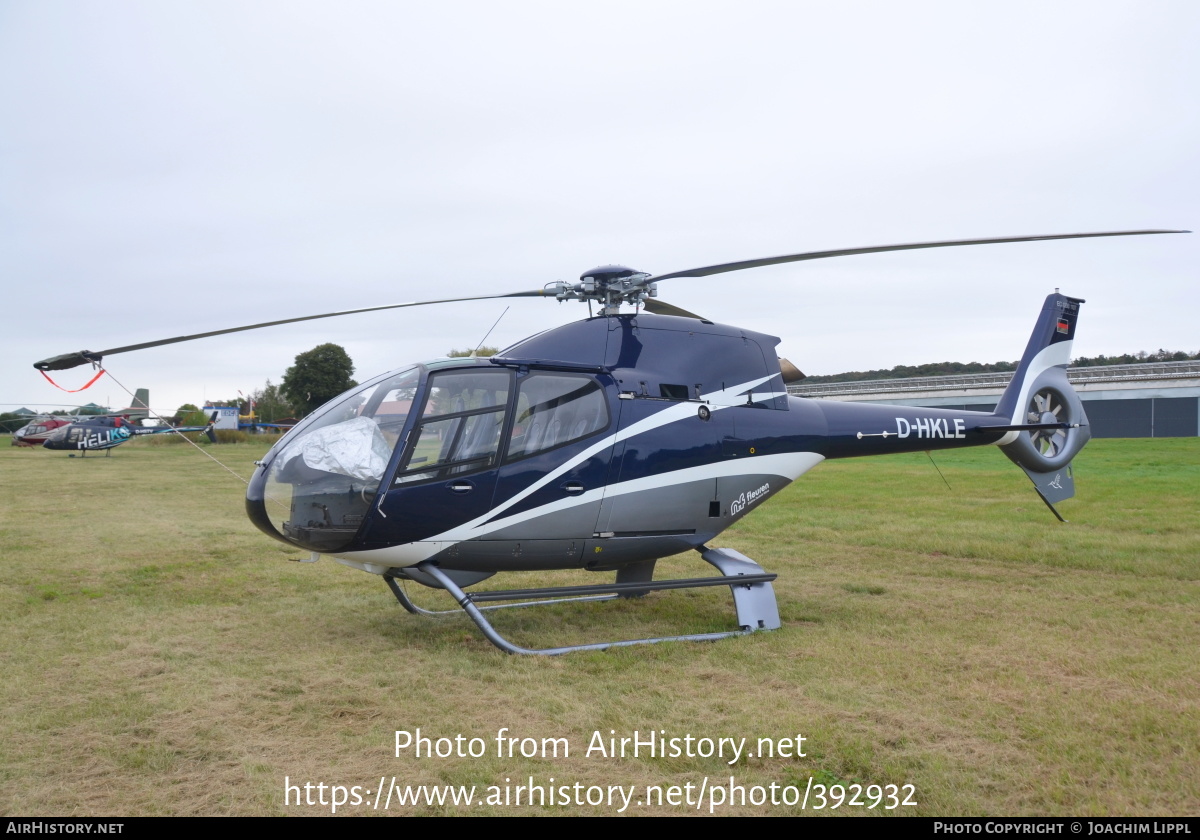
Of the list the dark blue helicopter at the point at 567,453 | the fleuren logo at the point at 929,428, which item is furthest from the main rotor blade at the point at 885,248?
the fleuren logo at the point at 929,428

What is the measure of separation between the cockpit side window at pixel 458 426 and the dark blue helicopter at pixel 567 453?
1 centimetres

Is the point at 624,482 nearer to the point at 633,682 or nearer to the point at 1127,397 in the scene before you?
the point at 633,682

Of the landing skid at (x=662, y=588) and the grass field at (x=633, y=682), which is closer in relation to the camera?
the grass field at (x=633, y=682)

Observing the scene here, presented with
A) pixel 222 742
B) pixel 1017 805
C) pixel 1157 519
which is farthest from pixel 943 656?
pixel 1157 519

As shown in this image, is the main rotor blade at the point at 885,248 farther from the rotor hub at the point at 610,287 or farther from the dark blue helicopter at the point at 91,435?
the dark blue helicopter at the point at 91,435

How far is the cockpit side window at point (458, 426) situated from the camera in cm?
661

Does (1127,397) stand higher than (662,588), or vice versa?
(662,588)

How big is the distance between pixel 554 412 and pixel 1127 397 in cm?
4119

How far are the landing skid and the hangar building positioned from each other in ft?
96.3

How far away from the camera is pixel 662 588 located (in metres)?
7.41

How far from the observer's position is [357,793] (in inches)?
165

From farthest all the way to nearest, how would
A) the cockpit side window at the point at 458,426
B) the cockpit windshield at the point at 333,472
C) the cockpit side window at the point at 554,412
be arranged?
the cockpit side window at the point at 554,412, the cockpit side window at the point at 458,426, the cockpit windshield at the point at 333,472

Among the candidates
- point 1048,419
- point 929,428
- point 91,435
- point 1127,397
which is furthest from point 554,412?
point 1127,397

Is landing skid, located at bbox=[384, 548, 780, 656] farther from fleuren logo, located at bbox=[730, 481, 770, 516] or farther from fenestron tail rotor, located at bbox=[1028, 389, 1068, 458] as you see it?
fenestron tail rotor, located at bbox=[1028, 389, 1068, 458]
